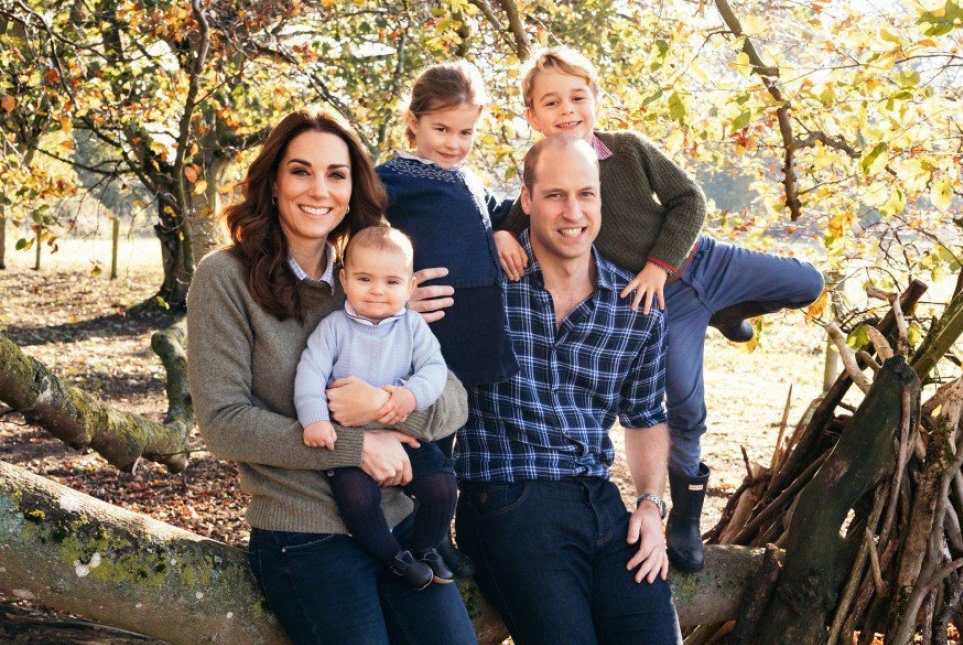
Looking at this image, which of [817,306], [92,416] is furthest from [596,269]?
[92,416]

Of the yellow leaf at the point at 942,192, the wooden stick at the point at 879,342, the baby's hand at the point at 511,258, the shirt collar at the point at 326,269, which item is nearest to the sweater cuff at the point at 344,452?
the shirt collar at the point at 326,269

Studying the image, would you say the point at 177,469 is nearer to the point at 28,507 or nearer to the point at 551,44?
the point at 28,507

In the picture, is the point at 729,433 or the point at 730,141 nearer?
the point at 730,141

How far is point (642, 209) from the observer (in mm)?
3311

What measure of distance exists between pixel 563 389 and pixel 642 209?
79cm

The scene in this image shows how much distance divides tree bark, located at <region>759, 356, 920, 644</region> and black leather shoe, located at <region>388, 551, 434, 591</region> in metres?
1.28

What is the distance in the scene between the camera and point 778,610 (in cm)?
295

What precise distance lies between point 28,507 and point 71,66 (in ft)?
22.0

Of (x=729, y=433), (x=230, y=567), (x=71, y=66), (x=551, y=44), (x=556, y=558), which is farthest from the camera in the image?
(x=729, y=433)

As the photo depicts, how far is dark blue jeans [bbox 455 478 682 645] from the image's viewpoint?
2.56 metres

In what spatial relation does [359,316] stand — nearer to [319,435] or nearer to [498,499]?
[319,435]

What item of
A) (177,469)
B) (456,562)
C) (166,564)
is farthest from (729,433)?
(166,564)

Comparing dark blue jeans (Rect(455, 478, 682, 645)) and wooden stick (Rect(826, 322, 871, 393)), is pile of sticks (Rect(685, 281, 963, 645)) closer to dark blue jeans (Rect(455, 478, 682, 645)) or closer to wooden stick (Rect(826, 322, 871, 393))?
wooden stick (Rect(826, 322, 871, 393))

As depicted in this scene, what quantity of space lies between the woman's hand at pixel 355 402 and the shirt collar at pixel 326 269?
1.10ft
